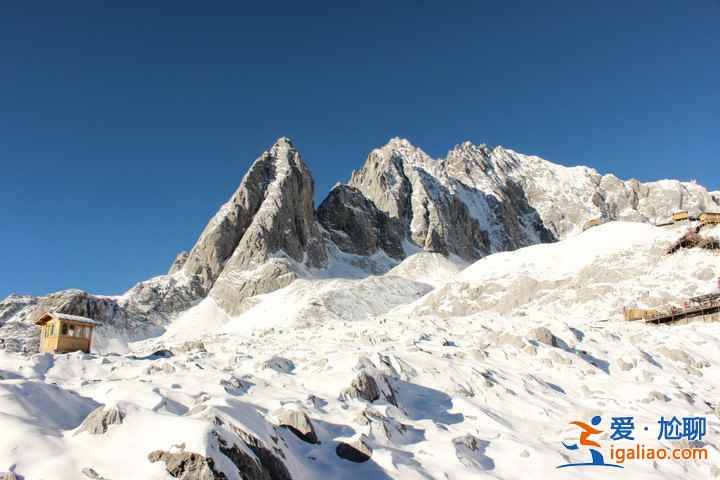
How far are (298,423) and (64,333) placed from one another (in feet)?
64.8

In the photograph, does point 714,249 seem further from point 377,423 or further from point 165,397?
point 165,397

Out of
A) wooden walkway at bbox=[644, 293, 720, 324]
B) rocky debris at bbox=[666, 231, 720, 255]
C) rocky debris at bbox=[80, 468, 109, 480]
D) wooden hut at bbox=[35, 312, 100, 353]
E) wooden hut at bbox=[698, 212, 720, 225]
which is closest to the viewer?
rocky debris at bbox=[80, 468, 109, 480]

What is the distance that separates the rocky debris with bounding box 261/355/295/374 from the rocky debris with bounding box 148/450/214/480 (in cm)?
1217

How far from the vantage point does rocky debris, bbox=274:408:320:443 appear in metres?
13.8

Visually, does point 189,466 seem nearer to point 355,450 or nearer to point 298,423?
point 298,423

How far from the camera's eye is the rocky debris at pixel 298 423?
13.8 metres

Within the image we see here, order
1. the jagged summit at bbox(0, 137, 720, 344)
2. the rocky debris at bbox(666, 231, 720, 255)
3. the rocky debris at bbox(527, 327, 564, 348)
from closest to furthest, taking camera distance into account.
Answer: the rocky debris at bbox(527, 327, 564, 348) < the rocky debris at bbox(666, 231, 720, 255) < the jagged summit at bbox(0, 137, 720, 344)

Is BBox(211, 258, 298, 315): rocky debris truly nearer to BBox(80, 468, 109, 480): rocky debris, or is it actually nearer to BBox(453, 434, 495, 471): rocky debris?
BBox(453, 434, 495, 471): rocky debris

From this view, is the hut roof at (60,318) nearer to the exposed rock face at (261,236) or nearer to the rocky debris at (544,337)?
the rocky debris at (544,337)

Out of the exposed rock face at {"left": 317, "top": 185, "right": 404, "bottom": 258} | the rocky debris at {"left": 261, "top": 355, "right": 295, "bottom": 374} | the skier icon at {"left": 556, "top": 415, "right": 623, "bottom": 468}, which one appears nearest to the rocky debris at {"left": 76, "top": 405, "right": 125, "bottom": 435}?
the rocky debris at {"left": 261, "top": 355, "right": 295, "bottom": 374}

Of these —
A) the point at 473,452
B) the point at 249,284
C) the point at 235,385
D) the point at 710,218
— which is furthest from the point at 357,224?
the point at 473,452

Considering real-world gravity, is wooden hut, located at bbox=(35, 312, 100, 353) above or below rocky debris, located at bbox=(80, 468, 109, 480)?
above

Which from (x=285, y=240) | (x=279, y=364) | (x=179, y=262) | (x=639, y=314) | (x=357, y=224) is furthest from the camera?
(x=357, y=224)

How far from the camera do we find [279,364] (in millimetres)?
22172
